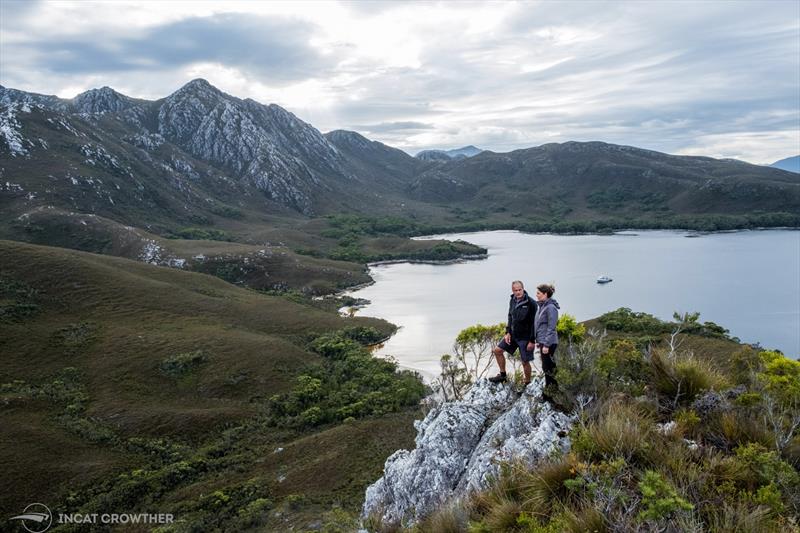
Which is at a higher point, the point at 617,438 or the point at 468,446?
the point at 617,438

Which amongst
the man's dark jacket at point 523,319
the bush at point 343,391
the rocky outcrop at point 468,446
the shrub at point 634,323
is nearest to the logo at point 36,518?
the bush at point 343,391

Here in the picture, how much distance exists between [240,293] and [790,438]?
88015 millimetres

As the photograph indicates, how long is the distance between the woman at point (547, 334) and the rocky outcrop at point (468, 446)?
0.55m

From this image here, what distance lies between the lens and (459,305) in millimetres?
102625

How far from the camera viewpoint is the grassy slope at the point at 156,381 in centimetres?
3288

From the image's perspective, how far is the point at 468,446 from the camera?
14.2 metres

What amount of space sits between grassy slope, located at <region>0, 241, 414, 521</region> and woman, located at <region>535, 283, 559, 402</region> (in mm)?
21065

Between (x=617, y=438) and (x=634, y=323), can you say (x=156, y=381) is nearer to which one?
(x=617, y=438)

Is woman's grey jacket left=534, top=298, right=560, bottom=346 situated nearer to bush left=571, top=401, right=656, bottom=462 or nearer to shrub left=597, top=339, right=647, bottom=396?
shrub left=597, top=339, right=647, bottom=396

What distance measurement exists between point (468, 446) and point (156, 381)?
44427 millimetres

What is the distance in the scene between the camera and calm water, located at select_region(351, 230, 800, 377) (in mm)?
82000

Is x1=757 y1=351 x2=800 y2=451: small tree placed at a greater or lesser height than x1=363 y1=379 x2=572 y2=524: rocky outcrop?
greater

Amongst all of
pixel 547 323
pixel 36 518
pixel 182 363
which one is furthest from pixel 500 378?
pixel 182 363

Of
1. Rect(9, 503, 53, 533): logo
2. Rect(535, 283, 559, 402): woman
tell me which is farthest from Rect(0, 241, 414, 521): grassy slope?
Rect(535, 283, 559, 402): woman
